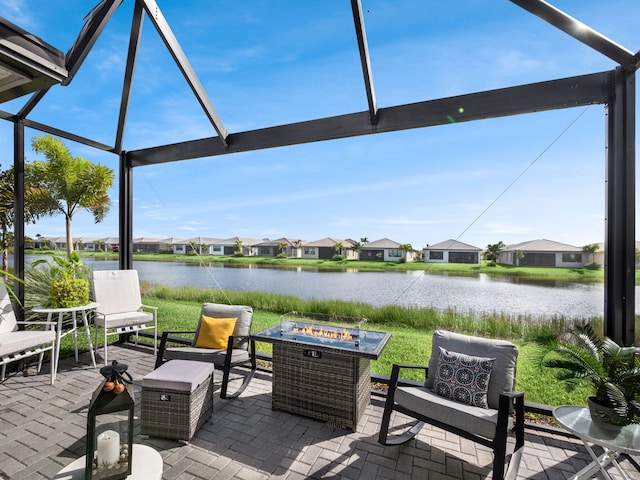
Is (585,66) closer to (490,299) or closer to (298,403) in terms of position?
(490,299)

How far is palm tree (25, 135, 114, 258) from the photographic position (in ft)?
16.0

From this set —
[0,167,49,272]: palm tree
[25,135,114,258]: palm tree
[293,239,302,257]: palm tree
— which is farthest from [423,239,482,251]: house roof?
[0,167,49,272]: palm tree

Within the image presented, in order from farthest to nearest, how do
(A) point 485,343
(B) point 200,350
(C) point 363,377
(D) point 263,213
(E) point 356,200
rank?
(D) point 263,213, (E) point 356,200, (B) point 200,350, (C) point 363,377, (A) point 485,343

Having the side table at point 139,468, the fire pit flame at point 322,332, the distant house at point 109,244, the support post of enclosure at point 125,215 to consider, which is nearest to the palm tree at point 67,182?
the distant house at point 109,244

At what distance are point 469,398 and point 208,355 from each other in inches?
94.5

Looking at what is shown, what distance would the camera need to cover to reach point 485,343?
8.35 feet

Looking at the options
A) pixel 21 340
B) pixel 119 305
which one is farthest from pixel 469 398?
pixel 119 305

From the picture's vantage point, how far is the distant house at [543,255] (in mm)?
3311

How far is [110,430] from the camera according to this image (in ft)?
5.20

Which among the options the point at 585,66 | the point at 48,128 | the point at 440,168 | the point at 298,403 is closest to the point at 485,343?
the point at 298,403

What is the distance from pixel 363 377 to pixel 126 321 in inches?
128

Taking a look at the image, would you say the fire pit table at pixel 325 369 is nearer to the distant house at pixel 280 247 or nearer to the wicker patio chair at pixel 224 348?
the wicker patio chair at pixel 224 348

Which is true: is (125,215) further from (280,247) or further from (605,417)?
(605,417)

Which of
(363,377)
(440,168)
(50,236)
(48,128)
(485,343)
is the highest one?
(48,128)
